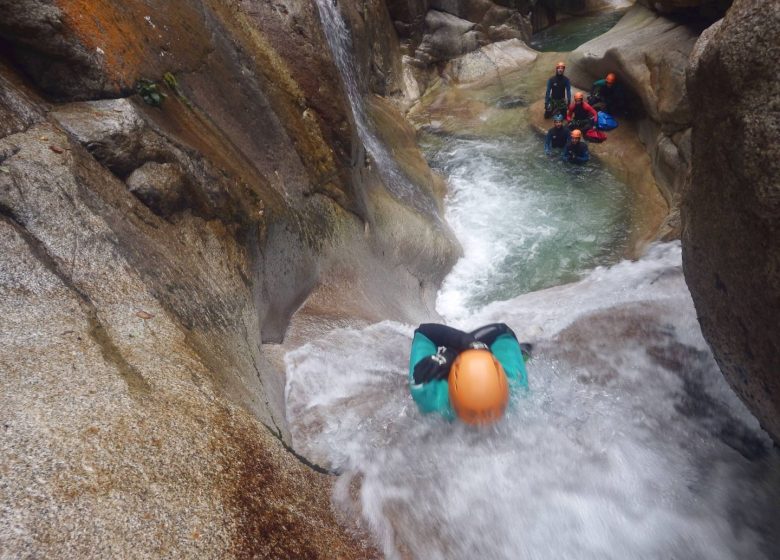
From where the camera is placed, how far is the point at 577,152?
9500 mm

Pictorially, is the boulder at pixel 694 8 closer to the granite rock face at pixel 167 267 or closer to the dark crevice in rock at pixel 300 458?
the granite rock face at pixel 167 267

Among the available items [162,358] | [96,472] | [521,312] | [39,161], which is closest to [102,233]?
[39,161]

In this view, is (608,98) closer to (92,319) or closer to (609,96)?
(609,96)

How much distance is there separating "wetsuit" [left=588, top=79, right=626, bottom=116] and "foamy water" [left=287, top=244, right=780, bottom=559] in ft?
23.4

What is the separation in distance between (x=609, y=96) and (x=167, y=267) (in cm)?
1031

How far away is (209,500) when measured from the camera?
1667 mm

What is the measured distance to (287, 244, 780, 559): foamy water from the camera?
2.66 metres

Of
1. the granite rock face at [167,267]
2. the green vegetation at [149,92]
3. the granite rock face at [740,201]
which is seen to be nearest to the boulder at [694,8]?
the granite rock face at [167,267]

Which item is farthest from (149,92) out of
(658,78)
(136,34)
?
(658,78)

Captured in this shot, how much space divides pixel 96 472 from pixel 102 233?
4.74 ft

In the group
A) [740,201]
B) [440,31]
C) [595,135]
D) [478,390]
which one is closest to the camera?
[740,201]

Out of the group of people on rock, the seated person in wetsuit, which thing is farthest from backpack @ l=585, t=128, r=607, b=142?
the seated person in wetsuit

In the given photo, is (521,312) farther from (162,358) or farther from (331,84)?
(162,358)

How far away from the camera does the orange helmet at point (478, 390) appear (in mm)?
3211
